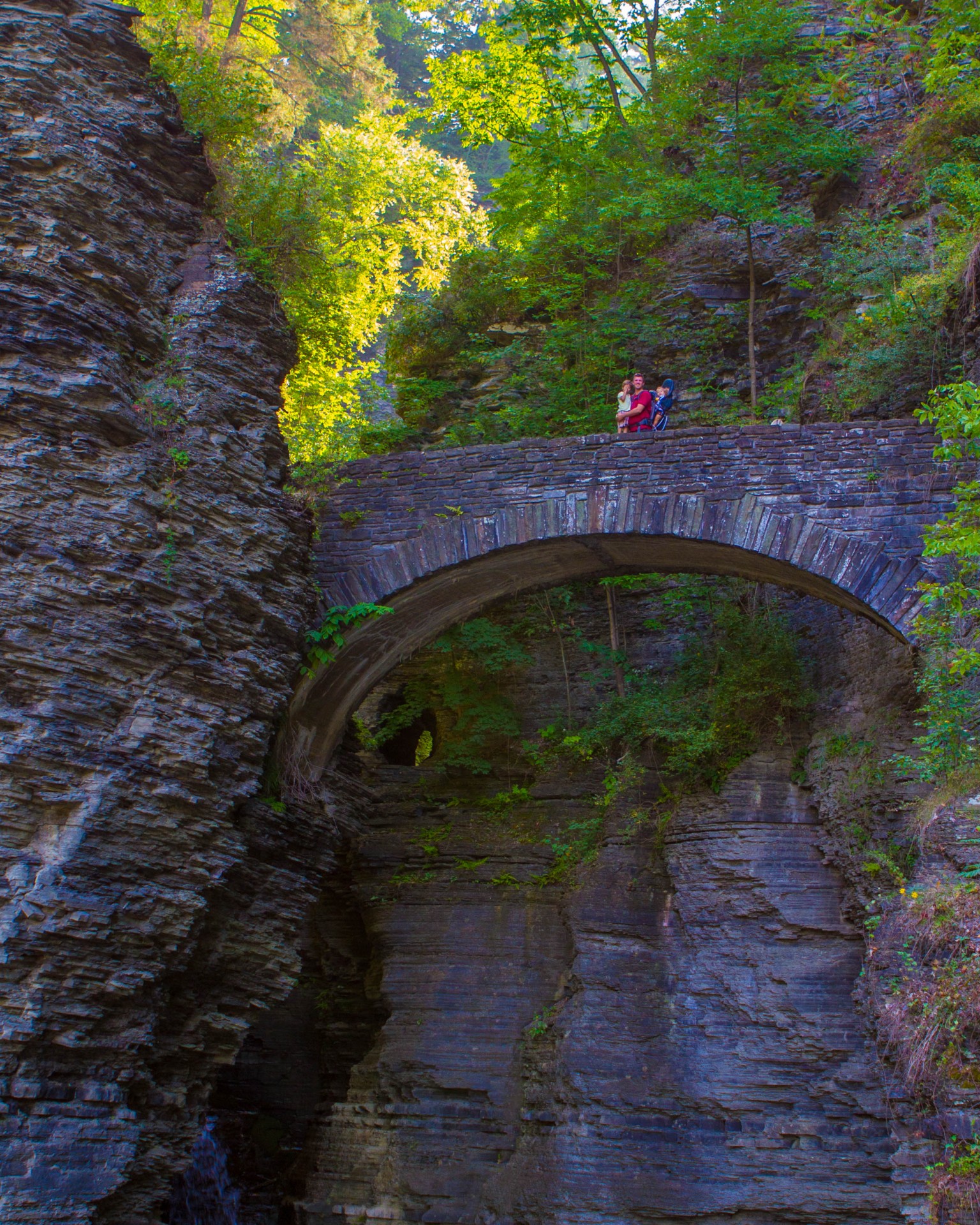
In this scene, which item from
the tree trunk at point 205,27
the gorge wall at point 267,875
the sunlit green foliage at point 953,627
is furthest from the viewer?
the tree trunk at point 205,27

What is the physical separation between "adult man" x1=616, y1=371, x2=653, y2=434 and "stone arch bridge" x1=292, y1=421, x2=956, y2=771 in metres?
1.34

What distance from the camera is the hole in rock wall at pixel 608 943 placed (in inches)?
341

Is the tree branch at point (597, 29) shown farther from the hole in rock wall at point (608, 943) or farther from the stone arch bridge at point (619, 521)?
the stone arch bridge at point (619, 521)

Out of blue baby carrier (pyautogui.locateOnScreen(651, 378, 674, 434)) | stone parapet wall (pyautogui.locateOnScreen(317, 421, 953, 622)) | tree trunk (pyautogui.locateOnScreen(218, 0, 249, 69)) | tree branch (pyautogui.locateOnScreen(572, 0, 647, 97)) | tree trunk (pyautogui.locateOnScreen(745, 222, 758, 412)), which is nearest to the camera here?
stone parapet wall (pyautogui.locateOnScreen(317, 421, 953, 622))

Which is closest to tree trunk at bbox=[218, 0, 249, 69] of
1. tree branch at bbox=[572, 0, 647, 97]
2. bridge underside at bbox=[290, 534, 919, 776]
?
tree branch at bbox=[572, 0, 647, 97]

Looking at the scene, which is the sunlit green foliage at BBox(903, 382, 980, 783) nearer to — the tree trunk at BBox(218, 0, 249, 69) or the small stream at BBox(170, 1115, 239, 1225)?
the small stream at BBox(170, 1115, 239, 1225)

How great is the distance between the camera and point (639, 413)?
10625mm

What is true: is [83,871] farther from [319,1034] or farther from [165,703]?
[319,1034]

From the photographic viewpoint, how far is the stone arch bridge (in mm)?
8727

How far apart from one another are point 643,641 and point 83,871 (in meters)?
7.55

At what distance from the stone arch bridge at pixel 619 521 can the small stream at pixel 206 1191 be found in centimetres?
459

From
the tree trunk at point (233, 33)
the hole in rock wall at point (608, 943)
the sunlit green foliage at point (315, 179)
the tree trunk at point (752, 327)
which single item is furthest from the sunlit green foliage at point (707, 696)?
the tree trunk at point (233, 33)

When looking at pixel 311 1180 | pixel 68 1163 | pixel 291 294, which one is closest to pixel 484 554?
pixel 291 294

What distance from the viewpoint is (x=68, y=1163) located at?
20.1ft
